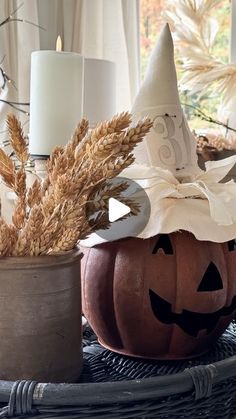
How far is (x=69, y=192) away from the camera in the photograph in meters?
0.49

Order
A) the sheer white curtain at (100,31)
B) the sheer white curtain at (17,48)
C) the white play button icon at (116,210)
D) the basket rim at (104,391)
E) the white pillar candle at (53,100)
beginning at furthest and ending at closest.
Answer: the sheer white curtain at (100,31) → the sheer white curtain at (17,48) → the white pillar candle at (53,100) → the white play button icon at (116,210) → the basket rim at (104,391)

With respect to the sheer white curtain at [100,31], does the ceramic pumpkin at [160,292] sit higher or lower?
lower

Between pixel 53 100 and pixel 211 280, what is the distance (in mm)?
533

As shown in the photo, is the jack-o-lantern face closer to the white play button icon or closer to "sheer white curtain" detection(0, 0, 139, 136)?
the white play button icon

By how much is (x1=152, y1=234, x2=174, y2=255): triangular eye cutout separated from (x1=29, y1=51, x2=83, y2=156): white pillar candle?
1.45ft

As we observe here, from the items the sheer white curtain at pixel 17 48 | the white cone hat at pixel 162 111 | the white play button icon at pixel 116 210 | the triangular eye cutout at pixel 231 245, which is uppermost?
the sheer white curtain at pixel 17 48

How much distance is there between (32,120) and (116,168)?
557 millimetres

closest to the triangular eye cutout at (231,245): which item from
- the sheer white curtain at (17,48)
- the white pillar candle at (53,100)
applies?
the white pillar candle at (53,100)

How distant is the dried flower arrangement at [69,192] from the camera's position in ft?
1.61

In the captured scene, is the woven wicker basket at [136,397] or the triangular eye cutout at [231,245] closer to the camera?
the woven wicker basket at [136,397]

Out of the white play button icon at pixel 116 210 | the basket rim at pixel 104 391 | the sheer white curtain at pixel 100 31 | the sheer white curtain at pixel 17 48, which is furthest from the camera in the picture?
the sheer white curtain at pixel 100 31

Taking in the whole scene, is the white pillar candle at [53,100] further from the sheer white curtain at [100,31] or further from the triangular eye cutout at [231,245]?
the sheer white curtain at [100,31]

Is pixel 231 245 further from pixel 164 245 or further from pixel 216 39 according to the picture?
pixel 216 39

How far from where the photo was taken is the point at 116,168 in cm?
50
